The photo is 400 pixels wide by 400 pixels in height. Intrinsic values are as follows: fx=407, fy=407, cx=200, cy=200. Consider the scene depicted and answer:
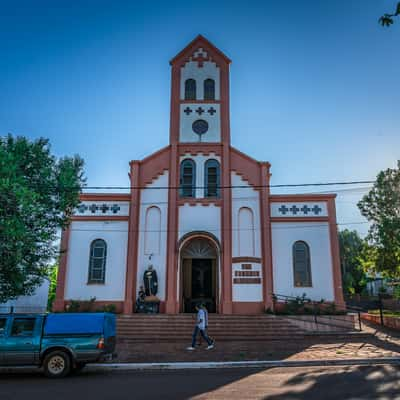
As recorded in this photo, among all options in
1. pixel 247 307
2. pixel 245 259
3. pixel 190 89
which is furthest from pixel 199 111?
pixel 247 307

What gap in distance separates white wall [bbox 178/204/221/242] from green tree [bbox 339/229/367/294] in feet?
81.9

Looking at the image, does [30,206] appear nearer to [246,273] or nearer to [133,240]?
[133,240]

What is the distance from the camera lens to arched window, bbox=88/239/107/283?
19.9 metres

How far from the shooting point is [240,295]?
19469 mm

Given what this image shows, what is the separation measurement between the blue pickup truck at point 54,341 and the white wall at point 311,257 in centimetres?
1153

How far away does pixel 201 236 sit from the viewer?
20375 mm

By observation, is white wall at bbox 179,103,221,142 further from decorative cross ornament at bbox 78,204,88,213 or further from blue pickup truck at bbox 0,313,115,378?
blue pickup truck at bbox 0,313,115,378

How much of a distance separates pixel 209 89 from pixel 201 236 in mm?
8443

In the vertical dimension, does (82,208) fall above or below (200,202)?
below

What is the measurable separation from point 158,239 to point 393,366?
12134mm

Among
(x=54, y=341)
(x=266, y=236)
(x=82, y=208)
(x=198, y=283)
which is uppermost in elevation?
(x=82, y=208)

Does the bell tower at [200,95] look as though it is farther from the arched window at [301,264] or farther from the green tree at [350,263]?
the green tree at [350,263]

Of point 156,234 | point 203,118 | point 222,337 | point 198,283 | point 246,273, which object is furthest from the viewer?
point 203,118

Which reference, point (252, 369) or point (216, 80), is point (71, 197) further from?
point (216, 80)
